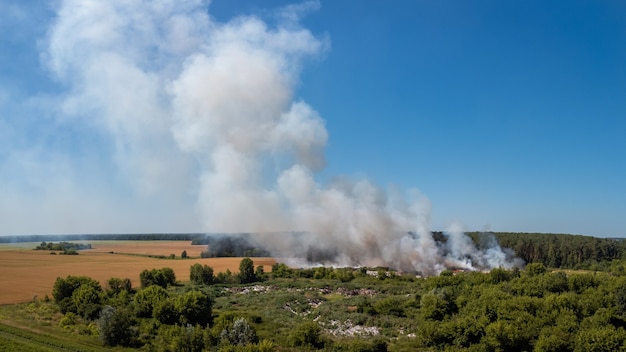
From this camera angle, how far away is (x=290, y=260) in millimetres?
92438

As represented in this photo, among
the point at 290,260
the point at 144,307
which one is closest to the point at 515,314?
the point at 144,307

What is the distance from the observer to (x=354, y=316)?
4266 cm

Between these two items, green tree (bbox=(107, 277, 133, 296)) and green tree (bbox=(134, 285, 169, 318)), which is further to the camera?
green tree (bbox=(107, 277, 133, 296))

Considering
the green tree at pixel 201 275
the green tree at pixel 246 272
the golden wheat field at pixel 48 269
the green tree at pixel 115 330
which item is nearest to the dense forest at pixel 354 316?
the green tree at pixel 115 330

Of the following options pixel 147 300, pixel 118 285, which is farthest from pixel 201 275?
pixel 147 300

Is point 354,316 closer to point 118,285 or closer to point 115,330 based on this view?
point 115,330

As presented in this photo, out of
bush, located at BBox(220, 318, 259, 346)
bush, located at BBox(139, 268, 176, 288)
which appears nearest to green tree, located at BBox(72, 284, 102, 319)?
bush, located at BBox(139, 268, 176, 288)

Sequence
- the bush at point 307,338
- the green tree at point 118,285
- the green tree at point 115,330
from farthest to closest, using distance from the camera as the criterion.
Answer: the green tree at point 118,285 → the green tree at point 115,330 → the bush at point 307,338

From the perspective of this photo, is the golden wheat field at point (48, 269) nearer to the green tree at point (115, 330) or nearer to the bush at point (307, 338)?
the green tree at point (115, 330)

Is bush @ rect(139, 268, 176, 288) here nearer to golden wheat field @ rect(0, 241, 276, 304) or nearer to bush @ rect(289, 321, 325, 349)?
golden wheat field @ rect(0, 241, 276, 304)

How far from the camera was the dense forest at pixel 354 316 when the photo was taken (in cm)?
3222

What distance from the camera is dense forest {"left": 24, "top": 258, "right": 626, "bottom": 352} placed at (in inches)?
1268

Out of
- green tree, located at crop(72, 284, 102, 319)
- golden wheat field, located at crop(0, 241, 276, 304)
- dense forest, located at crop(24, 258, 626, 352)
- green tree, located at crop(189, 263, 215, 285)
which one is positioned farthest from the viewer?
green tree, located at crop(189, 263, 215, 285)

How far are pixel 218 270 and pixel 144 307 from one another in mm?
34725
